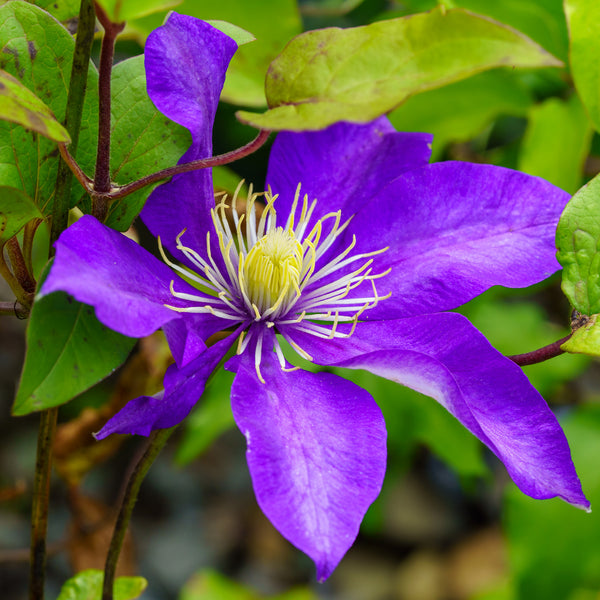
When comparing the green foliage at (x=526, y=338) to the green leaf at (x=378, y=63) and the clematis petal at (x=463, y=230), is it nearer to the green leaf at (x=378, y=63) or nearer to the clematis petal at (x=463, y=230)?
the clematis petal at (x=463, y=230)

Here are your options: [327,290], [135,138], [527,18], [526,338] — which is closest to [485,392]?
[327,290]

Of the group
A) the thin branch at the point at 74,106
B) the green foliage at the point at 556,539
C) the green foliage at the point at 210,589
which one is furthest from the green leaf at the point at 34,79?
the green foliage at the point at 210,589

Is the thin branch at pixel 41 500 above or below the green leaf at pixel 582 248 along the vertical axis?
below

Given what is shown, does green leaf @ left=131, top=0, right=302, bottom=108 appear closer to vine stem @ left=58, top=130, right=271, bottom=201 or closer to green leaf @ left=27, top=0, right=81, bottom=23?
green leaf @ left=27, top=0, right=81, bottom=23

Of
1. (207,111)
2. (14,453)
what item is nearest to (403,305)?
(207,111)

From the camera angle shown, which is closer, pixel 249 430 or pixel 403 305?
pixel 249 430

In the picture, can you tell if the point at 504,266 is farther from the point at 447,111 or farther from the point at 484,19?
the point at 447,111
